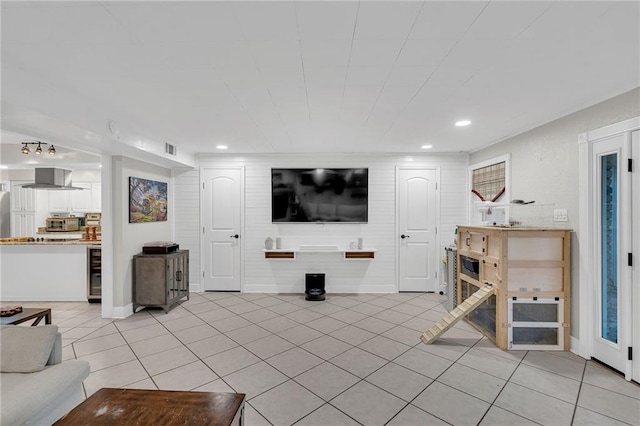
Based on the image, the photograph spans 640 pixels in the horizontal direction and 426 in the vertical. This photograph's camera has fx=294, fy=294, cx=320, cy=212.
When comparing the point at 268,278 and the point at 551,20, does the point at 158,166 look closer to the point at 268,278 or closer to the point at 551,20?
the point at 268,278

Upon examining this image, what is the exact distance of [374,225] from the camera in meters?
5.36

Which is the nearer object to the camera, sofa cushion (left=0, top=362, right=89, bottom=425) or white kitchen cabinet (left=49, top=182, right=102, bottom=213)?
sofa cushion (left=0, top=362, right=89, bottom=425)

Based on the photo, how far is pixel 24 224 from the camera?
→ 266 inches

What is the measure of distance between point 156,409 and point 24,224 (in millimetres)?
7987

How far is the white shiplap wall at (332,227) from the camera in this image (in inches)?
210

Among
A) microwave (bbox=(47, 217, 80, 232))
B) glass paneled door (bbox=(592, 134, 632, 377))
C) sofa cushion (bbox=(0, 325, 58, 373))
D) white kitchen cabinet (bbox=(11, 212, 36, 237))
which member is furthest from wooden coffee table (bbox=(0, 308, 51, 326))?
white kitchen cabinet (bbox=(11, 212, 36, 237))

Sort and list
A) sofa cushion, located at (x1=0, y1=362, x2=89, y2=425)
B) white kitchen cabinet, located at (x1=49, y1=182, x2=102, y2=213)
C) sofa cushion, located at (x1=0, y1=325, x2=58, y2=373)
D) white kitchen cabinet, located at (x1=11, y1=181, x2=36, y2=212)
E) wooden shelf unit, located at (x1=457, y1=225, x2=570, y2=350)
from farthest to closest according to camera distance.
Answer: white kitchen cabinet, located at (x1=49, y1=182, x2=102, y2=213) → white kitchen cabinet, located at (x1=11, y1=181, x2=36, y2=212) → wooden shelf unit, located at (x1=457, y1=225, x2=570, y2=350) → sofa cushion, located at (x1=0, y1=325, x2=58, y2=373) → sofa cushion, located at (x1=0, y1=362, x2=89, y2=425)

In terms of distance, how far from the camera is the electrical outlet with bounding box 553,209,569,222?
3174 millimetres

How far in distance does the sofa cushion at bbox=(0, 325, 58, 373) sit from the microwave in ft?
19.6

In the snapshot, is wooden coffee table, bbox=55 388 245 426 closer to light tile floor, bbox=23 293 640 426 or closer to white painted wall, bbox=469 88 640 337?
light tile floor, bbox=23 293 640 426

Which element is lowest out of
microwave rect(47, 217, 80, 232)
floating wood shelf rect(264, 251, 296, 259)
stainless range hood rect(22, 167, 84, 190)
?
floating wood shelf rect(264, 251, 296, 259)

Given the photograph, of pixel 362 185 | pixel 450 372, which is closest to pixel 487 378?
pixel 450 372

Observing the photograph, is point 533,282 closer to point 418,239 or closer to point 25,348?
point 418,239

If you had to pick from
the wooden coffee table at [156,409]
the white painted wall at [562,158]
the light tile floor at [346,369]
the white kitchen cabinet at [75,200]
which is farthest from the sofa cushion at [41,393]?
the white kitchen cabinet at [75,200]
